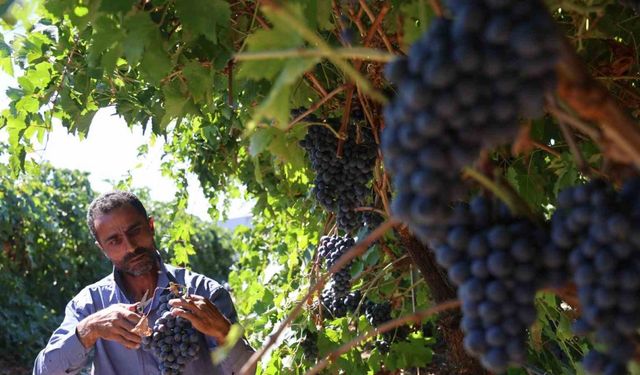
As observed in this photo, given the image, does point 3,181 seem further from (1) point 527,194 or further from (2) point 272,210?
(1) point 527,194

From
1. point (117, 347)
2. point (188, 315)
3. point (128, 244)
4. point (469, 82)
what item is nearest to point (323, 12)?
point (469, 82)

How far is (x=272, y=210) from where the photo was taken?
4555mm

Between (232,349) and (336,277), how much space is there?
1.58ft

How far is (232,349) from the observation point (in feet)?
8.90

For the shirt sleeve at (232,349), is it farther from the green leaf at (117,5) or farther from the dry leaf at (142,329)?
the green leaf at (117,5)

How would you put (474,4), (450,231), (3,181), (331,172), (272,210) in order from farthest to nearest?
(3,181) → (272,210) → (331,172) → (450,231) → (474,4)

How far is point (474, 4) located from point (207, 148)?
397 centimetres

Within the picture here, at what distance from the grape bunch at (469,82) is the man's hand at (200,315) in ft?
6.09

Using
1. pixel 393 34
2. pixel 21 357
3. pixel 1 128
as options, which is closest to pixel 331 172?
pixel 393 34

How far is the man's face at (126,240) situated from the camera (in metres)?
3.06

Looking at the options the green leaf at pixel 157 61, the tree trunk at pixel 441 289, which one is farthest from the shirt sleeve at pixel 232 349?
the green leaf at pixel 157 61

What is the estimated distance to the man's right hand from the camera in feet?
8.29

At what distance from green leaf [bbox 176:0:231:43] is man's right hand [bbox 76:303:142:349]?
1.35 m

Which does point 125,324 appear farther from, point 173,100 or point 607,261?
point 607,261
